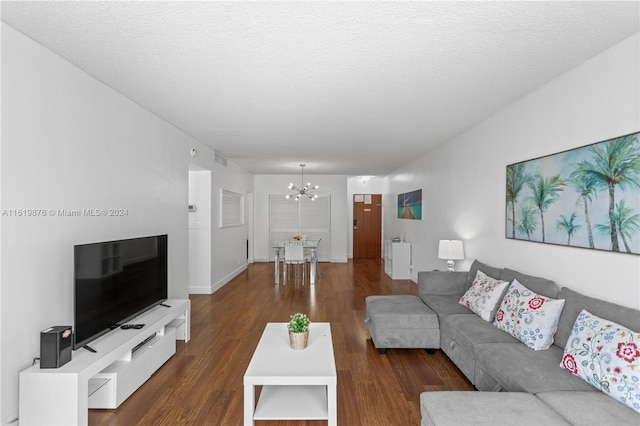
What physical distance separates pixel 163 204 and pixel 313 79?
2.31m

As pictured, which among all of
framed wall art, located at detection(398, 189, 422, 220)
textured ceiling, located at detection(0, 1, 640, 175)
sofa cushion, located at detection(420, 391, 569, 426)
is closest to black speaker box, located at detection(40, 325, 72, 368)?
textured ceiling, located at detection(0, 1, 640, 175)

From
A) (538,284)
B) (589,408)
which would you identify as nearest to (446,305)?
(538,284)

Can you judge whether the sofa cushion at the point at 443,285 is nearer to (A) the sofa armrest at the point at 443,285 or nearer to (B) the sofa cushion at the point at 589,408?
(A) the sofa armrest at the point at 443,285

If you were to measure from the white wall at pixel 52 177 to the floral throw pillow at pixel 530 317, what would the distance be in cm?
336


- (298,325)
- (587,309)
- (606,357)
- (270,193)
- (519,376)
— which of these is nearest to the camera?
(606,357)

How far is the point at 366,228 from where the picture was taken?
11.1 metres

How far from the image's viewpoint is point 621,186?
2.22 meters

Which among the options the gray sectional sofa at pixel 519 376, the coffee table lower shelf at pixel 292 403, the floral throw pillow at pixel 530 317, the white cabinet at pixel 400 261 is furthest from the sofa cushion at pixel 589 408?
the white cabinet at pixel 400 261

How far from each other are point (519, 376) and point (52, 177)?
10.8 feet

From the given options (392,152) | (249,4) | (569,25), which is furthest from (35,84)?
(392,152)

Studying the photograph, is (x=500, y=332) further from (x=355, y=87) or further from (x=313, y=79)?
(x=313, y=79)

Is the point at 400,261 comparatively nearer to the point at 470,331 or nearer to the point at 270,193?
the point at 270,193

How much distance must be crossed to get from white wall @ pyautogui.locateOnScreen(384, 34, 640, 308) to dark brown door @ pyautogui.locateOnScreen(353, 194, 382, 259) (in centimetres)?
527

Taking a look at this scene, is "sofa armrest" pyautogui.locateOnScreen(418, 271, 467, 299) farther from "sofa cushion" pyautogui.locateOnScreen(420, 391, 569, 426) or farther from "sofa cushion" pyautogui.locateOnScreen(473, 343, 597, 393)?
"sofa cushion" pyautogui.locateOnScreen(420, 391, 569, 426)
